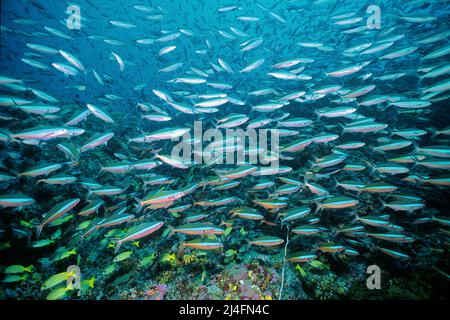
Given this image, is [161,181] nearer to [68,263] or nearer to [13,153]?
[68,263]

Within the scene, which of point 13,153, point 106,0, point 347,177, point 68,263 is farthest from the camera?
point 106,0

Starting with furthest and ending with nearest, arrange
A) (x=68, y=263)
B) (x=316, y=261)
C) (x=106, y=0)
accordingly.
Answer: (x=106, y=0) → (x=68, y=263) → (x=316, y=261)

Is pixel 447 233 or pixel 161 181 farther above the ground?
pixel 161 181

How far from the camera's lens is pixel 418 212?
16.6ft

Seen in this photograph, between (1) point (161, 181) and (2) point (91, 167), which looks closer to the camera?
(1) point (161, 181)

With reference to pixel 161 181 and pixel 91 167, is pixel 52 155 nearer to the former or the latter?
pixel 91 167
